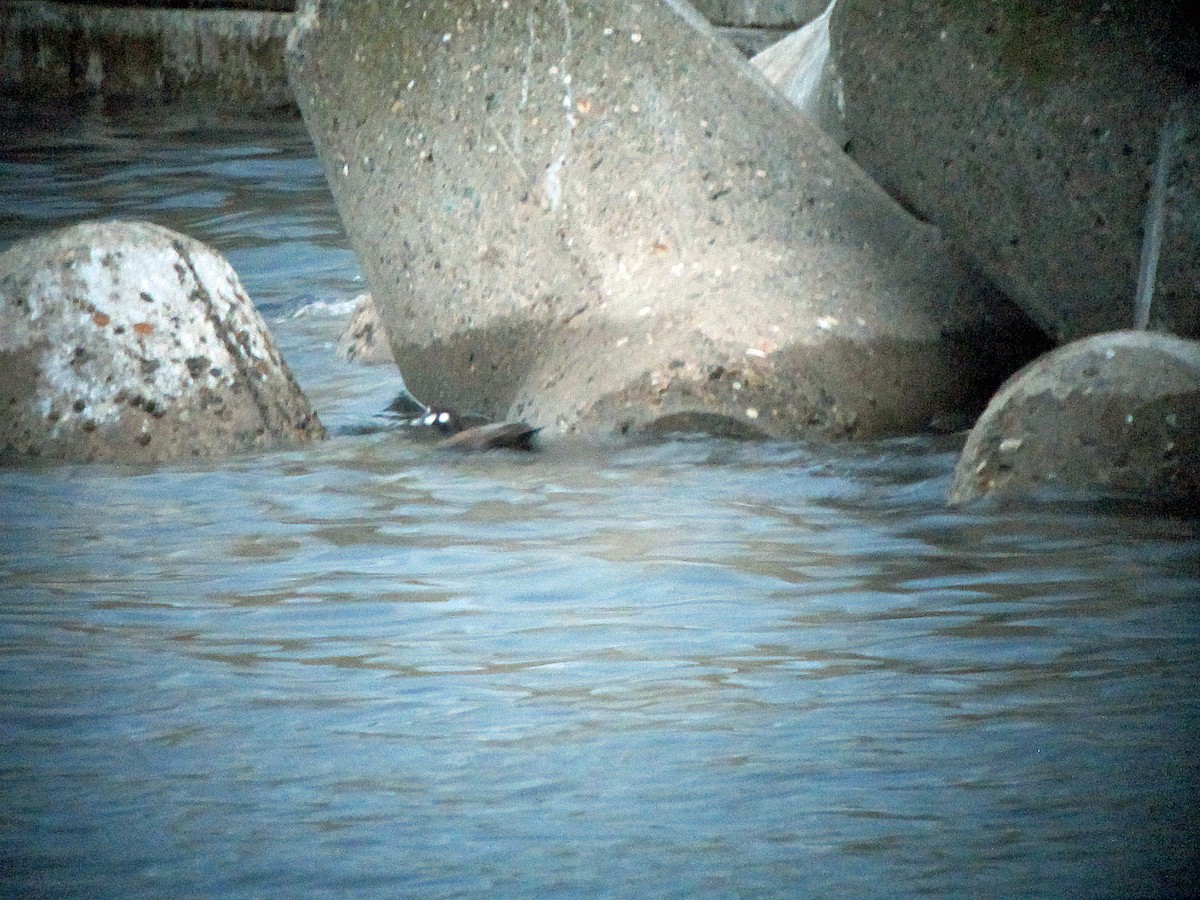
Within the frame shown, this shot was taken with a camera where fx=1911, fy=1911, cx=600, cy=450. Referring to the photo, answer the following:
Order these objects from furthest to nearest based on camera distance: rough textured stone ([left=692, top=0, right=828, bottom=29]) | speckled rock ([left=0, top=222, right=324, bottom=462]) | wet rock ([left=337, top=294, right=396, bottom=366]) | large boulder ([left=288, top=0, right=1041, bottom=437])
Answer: rough textured stone ([left=692, top=0, right=828, bottom=29]) < wet rock ([left=337, top=294, right=396, bottom=366]) < large boulder ([left=288, top=0, right=1041, bottom=437]) < speckled rock ([left=0, top=222, right=324, bottom=462])

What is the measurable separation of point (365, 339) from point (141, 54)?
27.8 feet

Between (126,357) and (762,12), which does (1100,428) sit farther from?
(762,12)

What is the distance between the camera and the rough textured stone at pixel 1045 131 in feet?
17.5

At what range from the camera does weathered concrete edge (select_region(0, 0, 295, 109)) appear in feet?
48.8

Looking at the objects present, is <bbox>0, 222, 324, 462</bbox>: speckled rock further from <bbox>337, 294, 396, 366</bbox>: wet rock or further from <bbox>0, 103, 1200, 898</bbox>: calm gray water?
<bbox>337, 294, 396, 366</bbox>: wet rock

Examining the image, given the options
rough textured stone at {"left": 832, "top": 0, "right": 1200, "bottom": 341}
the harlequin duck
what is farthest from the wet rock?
rough textured stone at {"left": 832, "top": 0, "right": 1200, "bottom": 341}

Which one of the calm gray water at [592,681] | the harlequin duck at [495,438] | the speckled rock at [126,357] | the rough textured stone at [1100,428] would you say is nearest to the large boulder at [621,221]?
the harlequin duck at [495,438]

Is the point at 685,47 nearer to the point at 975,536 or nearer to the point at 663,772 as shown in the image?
the point at 975,536

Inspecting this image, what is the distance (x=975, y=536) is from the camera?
4.22 metres

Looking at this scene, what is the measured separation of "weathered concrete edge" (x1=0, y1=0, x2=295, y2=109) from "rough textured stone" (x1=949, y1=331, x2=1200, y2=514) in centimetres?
1163

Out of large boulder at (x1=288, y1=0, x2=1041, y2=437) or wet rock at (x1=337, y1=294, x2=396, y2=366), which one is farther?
wet rock at (x1=337, y1=294, x2=396, y2=366)

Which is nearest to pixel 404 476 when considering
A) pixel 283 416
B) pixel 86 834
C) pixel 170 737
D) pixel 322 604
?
pixel 283 416

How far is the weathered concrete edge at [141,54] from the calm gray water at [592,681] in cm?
1064

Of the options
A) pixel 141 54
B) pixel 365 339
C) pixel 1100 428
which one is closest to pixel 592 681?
pixel 1100 428
